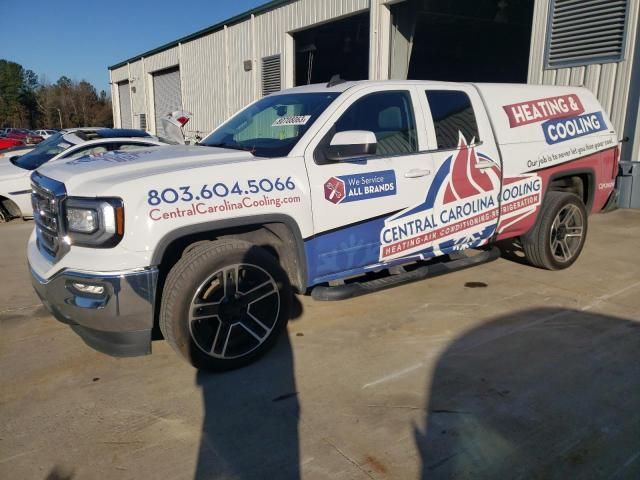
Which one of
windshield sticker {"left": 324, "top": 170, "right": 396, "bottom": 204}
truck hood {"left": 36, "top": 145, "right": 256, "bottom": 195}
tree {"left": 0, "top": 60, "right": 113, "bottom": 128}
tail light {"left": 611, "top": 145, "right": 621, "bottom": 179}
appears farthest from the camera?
tree {"left": 0, "top": 60, "right": 113, "bottom": 128}

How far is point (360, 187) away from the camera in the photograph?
377cm

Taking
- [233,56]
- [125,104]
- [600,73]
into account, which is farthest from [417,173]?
[125,104]

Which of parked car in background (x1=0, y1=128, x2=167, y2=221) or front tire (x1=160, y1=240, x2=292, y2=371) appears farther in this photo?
parked car in background (x1=0, y1=128, x2=167, y2=221)

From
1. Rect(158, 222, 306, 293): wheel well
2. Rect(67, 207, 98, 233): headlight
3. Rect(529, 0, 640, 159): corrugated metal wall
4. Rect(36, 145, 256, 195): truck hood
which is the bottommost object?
Rect(158, 222, 306, 293): wheel well

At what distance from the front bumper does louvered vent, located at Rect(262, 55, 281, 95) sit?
13.7 meters

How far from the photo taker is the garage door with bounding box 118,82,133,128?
103ft

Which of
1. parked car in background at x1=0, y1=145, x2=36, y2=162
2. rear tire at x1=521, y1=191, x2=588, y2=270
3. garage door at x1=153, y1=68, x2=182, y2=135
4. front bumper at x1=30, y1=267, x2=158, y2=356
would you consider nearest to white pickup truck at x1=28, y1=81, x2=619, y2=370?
front bumper at x1=30, y1=267, x2=158, y2=356

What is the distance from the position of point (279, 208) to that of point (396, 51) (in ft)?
33.3

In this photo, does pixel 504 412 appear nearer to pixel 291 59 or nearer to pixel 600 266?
pixel 600 266

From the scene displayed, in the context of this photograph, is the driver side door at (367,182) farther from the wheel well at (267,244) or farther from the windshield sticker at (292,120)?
the windshield sticker at (292,120)

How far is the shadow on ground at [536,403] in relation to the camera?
252 cm

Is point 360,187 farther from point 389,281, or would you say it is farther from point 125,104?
point 125,104

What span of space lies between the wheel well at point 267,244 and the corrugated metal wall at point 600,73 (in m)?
7.03

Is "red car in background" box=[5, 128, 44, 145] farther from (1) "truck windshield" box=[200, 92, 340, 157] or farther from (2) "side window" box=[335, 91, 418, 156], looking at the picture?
(2) "side window" box=[335, 91, 418, 156]
